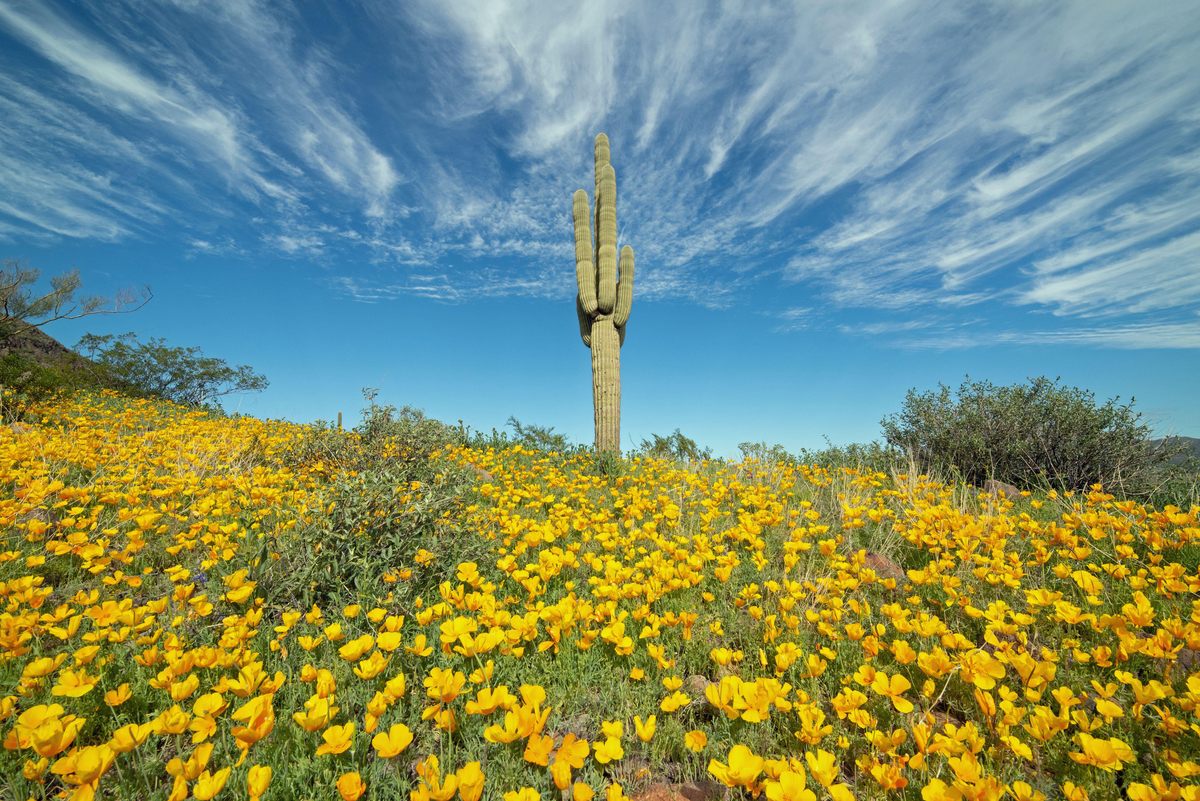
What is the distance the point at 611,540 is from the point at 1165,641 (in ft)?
10.1

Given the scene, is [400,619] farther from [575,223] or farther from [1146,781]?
[575,223]

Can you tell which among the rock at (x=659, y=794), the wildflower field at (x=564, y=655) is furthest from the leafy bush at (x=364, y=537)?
the rock at (x=659, y=794)

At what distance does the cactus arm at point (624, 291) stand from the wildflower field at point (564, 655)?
8062 mm

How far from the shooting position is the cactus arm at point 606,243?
41.1 feet

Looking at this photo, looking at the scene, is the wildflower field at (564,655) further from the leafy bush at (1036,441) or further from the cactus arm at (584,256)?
the cactus arm at (584,256)

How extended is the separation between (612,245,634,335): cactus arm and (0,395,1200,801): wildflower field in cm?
806

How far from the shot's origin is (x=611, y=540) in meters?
3.97

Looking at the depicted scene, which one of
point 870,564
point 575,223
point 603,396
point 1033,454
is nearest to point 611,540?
point 870,564

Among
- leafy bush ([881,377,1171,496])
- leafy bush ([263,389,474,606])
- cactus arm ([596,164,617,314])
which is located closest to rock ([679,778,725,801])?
leafy bush ([263,389,474,606])

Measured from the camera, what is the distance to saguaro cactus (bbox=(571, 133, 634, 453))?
11.8 m

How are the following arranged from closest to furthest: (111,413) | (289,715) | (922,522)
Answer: (289,715), (922,522), (111,413)

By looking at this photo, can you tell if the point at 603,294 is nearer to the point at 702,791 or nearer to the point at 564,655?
the point at 564,655

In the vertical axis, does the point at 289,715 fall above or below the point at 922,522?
below

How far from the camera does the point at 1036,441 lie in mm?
9383
